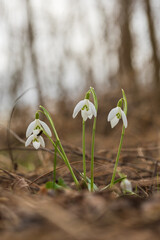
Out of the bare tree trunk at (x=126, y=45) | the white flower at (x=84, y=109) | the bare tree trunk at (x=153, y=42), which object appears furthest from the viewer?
the bare tree trunk at (x=126, y=45)

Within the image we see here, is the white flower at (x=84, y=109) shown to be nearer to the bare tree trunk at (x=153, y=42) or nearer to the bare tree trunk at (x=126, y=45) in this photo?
the bare tree trunk at (x=153, y=42)

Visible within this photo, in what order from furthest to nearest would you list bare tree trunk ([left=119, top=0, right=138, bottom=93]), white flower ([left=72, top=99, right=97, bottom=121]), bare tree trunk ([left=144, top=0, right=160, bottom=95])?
bare tree trunk ([left=119, top=0, right=138, bottom=93]) < bare tree trunk ([left=144, top=0, right=160, bottom=95]) < white flower ([left=72, top=99, right=97, bottom=121])

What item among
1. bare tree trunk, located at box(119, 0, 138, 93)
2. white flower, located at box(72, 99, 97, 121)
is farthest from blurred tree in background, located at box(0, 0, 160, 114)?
white flower, located at box(72, 99, 97, 121)

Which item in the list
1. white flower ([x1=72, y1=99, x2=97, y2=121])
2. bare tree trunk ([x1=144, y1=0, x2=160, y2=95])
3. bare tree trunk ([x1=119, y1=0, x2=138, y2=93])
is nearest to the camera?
white flower ([x1=72, y1=99, x2=97, y2=121])

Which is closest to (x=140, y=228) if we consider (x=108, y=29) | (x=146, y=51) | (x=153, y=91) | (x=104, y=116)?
(x=104, y=116)

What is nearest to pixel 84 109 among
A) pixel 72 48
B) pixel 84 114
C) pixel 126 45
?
pixel 84 114

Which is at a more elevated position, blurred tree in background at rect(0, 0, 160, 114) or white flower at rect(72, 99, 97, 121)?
blurred tree in background at rect(0, 0, 160, 114)

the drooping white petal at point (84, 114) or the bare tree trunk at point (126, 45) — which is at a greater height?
the bare tree trunk at point (126, 45)

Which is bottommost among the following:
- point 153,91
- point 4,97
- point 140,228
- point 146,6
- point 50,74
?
point 140,228

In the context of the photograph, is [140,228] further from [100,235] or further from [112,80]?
[112,80]

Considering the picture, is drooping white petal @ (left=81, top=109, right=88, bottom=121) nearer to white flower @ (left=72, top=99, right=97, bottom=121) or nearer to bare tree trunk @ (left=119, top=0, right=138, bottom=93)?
white flower @ (left=72, top=99, right=97, bottom=121)

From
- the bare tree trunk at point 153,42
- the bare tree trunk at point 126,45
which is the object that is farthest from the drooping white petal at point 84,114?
the bare tree trunk at point 126,45
